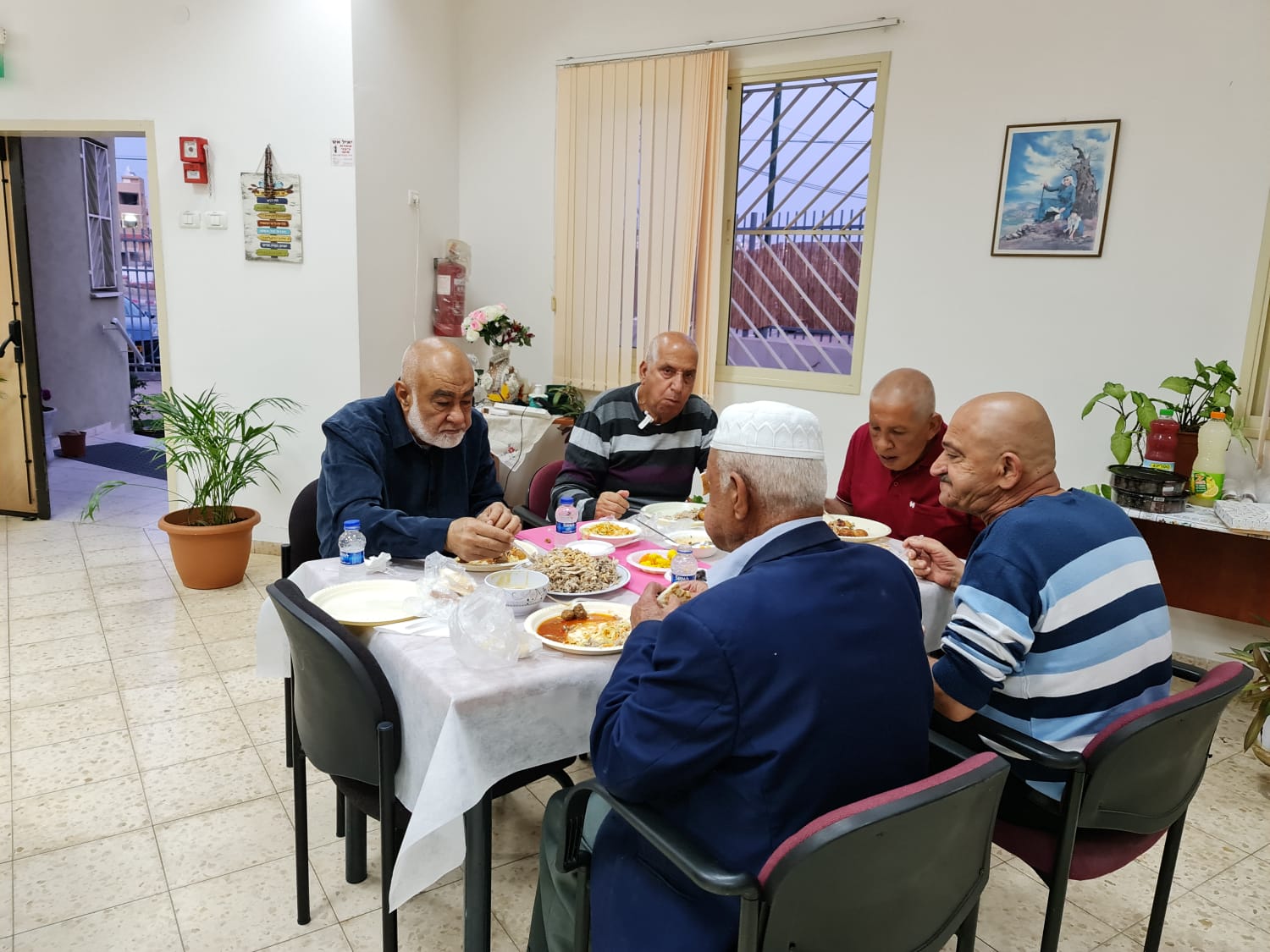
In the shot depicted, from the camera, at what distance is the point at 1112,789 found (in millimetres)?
1571

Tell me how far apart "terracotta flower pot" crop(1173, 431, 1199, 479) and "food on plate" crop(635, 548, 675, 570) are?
7.72ft

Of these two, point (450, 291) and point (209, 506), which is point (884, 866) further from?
point (450, 291)

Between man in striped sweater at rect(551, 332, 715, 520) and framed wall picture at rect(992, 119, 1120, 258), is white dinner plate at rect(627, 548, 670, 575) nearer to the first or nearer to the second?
man in striped sweater at rect(551, 332, 715, 520)

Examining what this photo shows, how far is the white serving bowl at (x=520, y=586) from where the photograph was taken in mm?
Result: 1894

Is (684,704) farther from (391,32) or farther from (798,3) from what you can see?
(391,32)

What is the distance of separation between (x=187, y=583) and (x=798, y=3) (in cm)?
424

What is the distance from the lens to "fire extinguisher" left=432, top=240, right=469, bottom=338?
17.8ft

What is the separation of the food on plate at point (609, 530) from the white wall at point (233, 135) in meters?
2.76

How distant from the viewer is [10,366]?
529 centimetres

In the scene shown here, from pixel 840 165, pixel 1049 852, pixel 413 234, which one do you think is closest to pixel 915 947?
pixel 1049 852

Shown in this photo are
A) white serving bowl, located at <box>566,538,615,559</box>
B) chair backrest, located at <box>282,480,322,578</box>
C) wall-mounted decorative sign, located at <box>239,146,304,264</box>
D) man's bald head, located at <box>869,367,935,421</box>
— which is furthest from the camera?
wall-mounted decorative sign, located at <box>239,146,304,264</box>

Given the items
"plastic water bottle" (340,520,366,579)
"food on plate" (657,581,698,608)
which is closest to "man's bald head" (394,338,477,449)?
"plastic water bottle" (340,520,366,579)

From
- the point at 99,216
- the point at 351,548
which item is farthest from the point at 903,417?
the point at 99,216

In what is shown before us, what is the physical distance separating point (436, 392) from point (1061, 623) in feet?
5.55
